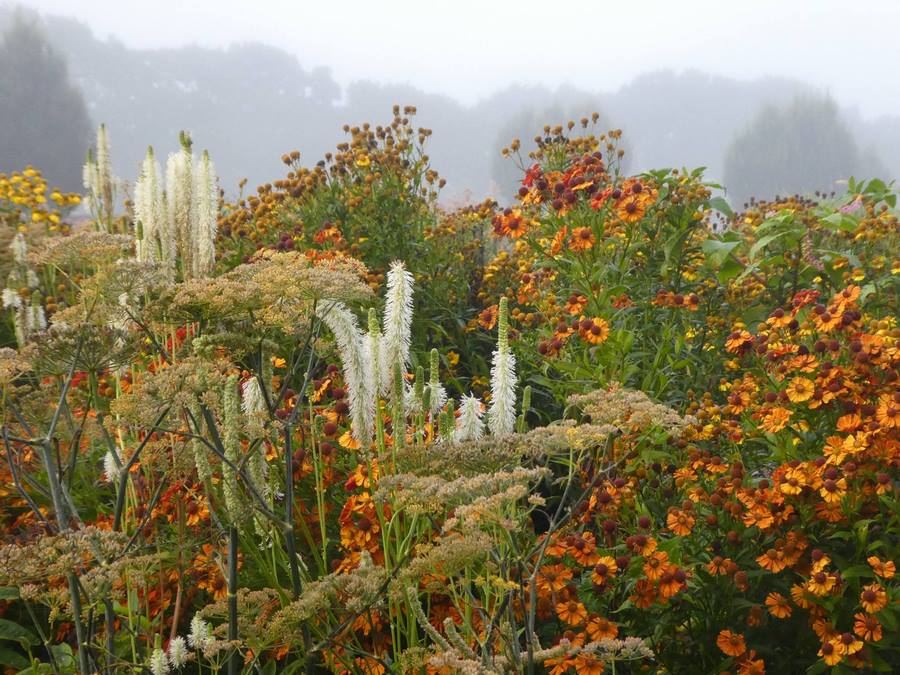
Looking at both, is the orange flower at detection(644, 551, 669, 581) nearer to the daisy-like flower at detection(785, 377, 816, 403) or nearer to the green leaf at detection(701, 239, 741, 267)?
the daisy-like flower at detection(785, 377, 816, 403)

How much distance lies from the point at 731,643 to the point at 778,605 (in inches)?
8.4

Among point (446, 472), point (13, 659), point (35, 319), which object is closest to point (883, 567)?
point (446, 472)

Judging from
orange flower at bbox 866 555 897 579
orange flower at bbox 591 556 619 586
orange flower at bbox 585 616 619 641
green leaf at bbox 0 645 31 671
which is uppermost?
orange flower at bbox 866 555 897 579

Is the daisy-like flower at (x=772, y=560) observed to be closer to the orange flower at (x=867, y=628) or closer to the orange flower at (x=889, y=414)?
the orange flower at (x=867, y=628)

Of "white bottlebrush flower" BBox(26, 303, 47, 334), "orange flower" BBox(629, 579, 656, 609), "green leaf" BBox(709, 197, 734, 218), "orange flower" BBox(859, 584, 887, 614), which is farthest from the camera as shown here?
"green leaf" BBox(709, 197, 734, 218)

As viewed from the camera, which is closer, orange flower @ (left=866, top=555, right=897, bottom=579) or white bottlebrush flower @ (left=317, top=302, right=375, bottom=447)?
orange flower @ (left=866, top=555, right=897, bottom=579)

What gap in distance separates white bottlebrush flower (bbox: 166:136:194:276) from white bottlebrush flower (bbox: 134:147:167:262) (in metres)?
0.05

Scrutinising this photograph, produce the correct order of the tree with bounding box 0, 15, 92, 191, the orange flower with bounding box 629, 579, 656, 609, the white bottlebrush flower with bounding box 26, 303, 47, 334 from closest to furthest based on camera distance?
the orange flower with bounding box 629, 579, 656, 609 < the white bottlebrush flower with bounding box 26, 303, 47, 334 < the tree with bounding box 0, 15, 92, 191

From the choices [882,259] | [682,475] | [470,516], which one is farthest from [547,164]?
[470,516]

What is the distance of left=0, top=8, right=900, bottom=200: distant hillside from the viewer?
3386 inches

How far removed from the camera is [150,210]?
10.7 feet

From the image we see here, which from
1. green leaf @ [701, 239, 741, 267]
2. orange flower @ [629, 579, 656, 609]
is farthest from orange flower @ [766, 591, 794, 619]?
green leaf @ [701, 239, 741, 267]

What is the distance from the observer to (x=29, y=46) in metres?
40.3

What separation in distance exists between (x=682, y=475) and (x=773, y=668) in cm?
75
